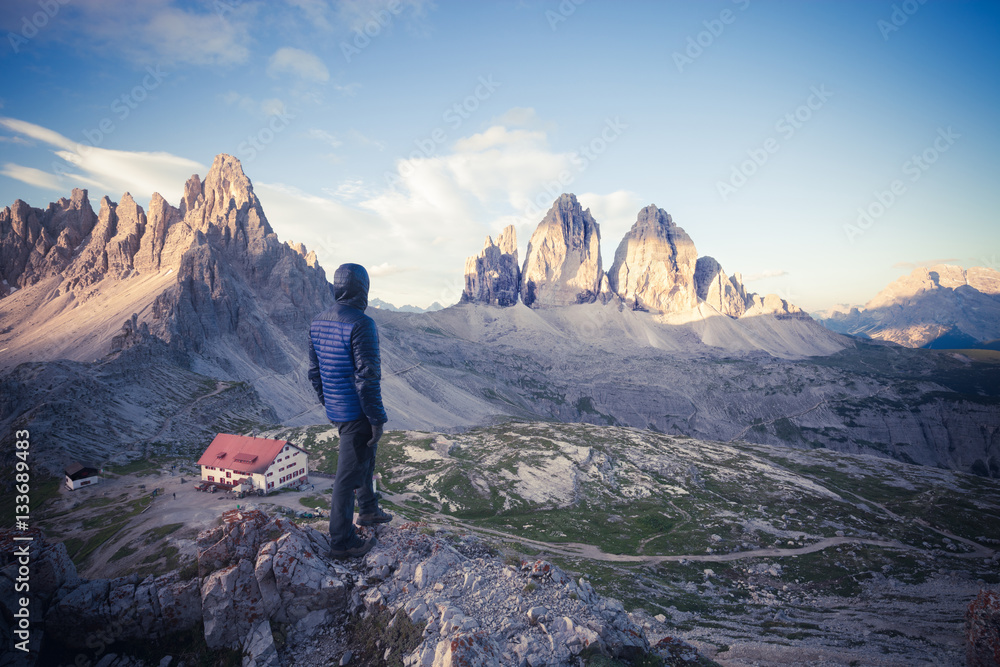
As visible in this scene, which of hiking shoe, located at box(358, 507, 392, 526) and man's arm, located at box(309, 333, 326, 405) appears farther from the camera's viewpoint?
hiking shoe, located at box(358, 507, 392, 526)

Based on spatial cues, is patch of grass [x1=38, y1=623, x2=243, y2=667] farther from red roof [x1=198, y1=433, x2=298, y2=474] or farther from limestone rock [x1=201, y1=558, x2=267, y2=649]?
red roof [x1=198, y1=433, x2=298, y2=474]

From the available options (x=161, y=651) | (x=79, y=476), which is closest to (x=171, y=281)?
(x=79, y=476)

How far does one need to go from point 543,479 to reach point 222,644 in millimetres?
58170

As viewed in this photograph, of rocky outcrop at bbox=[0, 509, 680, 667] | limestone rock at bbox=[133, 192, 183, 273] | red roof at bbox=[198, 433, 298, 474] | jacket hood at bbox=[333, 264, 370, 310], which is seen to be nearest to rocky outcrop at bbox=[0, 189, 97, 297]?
limestone rock at bbox=[133, 192, 183, 273]

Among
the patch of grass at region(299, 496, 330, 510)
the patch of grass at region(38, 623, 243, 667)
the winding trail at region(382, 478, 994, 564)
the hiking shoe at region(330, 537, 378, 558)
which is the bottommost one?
the winding trail at region(382, 478, 994, 564)

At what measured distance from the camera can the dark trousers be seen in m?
12.2

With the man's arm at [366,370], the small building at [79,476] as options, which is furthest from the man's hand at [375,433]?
the small building at [79,476]

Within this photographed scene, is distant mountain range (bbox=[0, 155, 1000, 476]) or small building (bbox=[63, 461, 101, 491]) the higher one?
distant mountain range (bbox=[0, 155, 1000, 476])

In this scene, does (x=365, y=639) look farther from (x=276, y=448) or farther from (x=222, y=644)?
(x=276, y=448)

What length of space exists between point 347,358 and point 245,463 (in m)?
33.9

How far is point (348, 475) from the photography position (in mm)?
12570

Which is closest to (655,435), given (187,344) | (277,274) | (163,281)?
(187,344)

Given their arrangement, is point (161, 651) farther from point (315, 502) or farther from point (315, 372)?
point (315, 502)

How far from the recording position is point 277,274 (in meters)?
127
